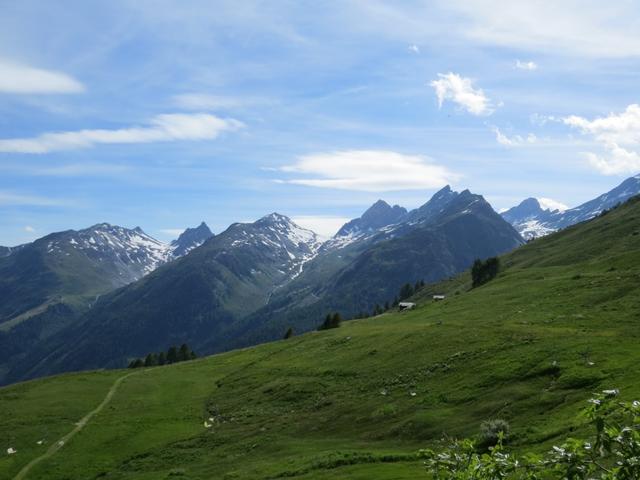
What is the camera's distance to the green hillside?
128 feet

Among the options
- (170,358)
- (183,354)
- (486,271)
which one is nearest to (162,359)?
(170,358)

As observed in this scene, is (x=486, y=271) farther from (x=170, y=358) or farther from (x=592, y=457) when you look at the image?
(x=592, y=457)

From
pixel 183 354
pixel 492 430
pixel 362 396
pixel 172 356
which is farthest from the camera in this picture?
pixel 183 354

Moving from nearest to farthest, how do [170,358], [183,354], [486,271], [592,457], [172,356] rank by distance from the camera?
1. [592,457]
2. [486,271]
3. [170,358]
4. [172,356]
5. [183,354]

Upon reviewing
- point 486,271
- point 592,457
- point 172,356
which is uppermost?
point 592,457

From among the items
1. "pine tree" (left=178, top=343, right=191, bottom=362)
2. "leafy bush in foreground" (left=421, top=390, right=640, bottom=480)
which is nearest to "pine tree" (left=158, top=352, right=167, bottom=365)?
"pine tree" (left=178, top=343, right=191, bottom=362)

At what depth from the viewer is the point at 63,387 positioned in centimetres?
9394

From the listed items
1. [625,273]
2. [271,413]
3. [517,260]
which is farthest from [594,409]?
[517,260]

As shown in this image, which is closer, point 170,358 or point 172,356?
point 170,358

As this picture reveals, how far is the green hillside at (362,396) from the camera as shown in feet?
128

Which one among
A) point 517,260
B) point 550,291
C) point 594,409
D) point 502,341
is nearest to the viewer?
point 594,409

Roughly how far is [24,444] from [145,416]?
1344cm

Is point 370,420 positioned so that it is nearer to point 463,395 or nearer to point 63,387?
point 463,395

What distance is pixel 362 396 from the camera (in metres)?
57.3
